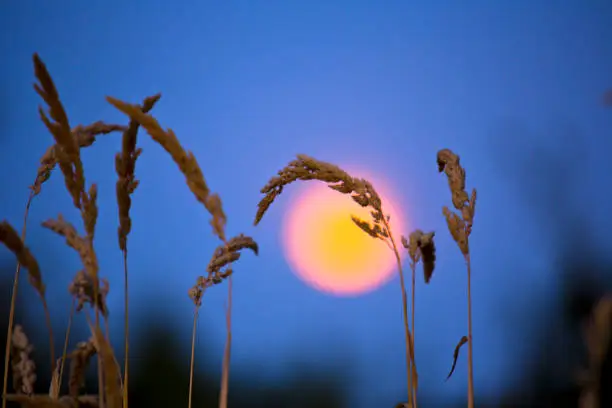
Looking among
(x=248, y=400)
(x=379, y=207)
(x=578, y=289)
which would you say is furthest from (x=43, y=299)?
(x=578, y=289)

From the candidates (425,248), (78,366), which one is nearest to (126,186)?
(78,366)

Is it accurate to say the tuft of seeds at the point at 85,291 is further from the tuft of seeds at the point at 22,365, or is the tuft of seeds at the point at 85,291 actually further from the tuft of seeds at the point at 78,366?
the tuft of seeds at the point at 22,365

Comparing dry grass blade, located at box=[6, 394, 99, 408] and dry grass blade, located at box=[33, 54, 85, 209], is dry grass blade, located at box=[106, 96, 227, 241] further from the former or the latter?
dry grass blade, located at box=[6, 394, 99, 408]

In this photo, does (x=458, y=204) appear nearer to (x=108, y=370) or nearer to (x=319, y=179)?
(x=319, y=179)

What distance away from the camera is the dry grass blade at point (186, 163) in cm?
99

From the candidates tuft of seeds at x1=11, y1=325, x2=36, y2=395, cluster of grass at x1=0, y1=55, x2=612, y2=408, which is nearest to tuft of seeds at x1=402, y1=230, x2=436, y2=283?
cluster of grass at x1=0, y1=55, x2=612, y2=408

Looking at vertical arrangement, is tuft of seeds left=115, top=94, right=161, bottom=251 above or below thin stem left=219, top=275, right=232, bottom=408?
above

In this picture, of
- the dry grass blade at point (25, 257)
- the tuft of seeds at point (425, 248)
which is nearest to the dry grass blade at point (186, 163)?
the dry grass blade at point (25, 257)

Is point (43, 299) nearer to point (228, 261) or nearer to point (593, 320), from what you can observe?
point (228, 261)

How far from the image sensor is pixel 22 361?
1.27 metres

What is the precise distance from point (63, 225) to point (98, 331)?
27cm

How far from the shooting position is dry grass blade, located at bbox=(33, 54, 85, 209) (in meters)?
1.01

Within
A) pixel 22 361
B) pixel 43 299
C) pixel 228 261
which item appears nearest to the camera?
pixel 43 299

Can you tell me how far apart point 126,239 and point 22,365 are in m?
0.36
